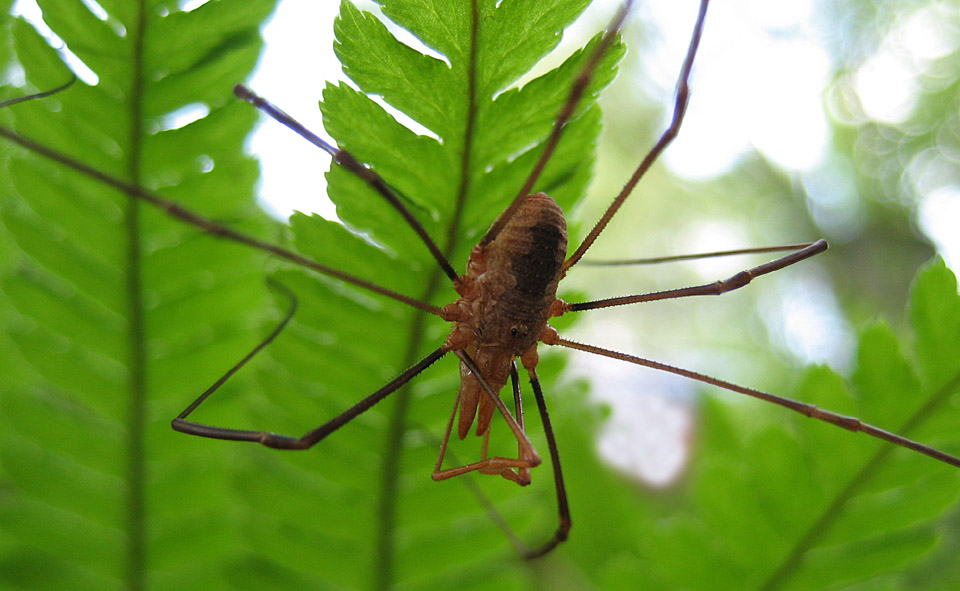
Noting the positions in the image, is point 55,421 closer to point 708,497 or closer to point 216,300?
point 216,300

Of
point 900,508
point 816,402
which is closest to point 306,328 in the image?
point 816,402

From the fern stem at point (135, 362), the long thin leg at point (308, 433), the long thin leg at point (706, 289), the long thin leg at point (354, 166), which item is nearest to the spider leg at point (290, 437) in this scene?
the long thin leg at point (308, 433)

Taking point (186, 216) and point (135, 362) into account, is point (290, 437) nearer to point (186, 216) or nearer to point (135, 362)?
point (135, 362)

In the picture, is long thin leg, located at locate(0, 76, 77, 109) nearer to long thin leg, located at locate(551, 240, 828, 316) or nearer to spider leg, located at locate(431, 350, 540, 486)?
spider leg, located at locate(431, 350, 540, 486)

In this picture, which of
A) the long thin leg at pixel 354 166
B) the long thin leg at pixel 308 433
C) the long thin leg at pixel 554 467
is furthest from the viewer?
the long thin leg at pixel 554 467

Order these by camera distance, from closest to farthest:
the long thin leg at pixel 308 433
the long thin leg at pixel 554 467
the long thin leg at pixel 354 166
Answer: the long thin leg at pixel 354 166
the long thin leg at pixel 308 433
the long thin leg at pixel 554 467

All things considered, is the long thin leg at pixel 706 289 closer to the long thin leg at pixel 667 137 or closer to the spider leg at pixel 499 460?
the long thin leg at pixel 667 137
